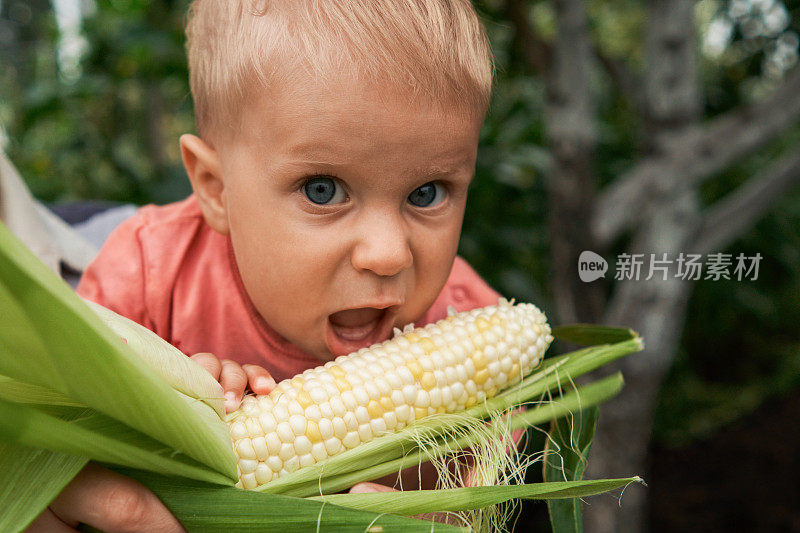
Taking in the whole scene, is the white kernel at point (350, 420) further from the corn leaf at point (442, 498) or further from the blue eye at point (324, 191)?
the blue eye at point (324, 191)

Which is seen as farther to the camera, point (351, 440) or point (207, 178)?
point (207, 178)

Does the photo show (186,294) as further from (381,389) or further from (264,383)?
(381,389)

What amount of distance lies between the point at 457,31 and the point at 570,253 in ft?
4.49

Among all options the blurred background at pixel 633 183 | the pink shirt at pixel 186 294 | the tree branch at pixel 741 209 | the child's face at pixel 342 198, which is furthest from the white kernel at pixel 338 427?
the tree branch at pixel 741 209

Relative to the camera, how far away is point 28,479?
20.8 inches

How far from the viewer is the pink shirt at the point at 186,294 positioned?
2.93ft

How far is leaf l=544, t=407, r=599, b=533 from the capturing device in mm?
742

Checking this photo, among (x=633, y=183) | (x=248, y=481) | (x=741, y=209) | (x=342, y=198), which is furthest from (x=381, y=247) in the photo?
(x=741, y=209)

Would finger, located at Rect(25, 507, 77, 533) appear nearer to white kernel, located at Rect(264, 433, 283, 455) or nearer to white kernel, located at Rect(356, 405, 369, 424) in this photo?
white kernel, located at Rect(264, 433, 283, 455)

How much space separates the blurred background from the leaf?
52cm

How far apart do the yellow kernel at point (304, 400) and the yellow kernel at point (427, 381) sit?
0.44ft

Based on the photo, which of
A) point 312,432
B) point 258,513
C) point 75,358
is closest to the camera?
point 75,358

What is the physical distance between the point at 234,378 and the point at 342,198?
261 millimetres

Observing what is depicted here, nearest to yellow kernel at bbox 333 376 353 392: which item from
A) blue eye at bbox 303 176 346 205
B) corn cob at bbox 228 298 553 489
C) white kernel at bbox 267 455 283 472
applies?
corn cob at bbox 228 298 553 489
